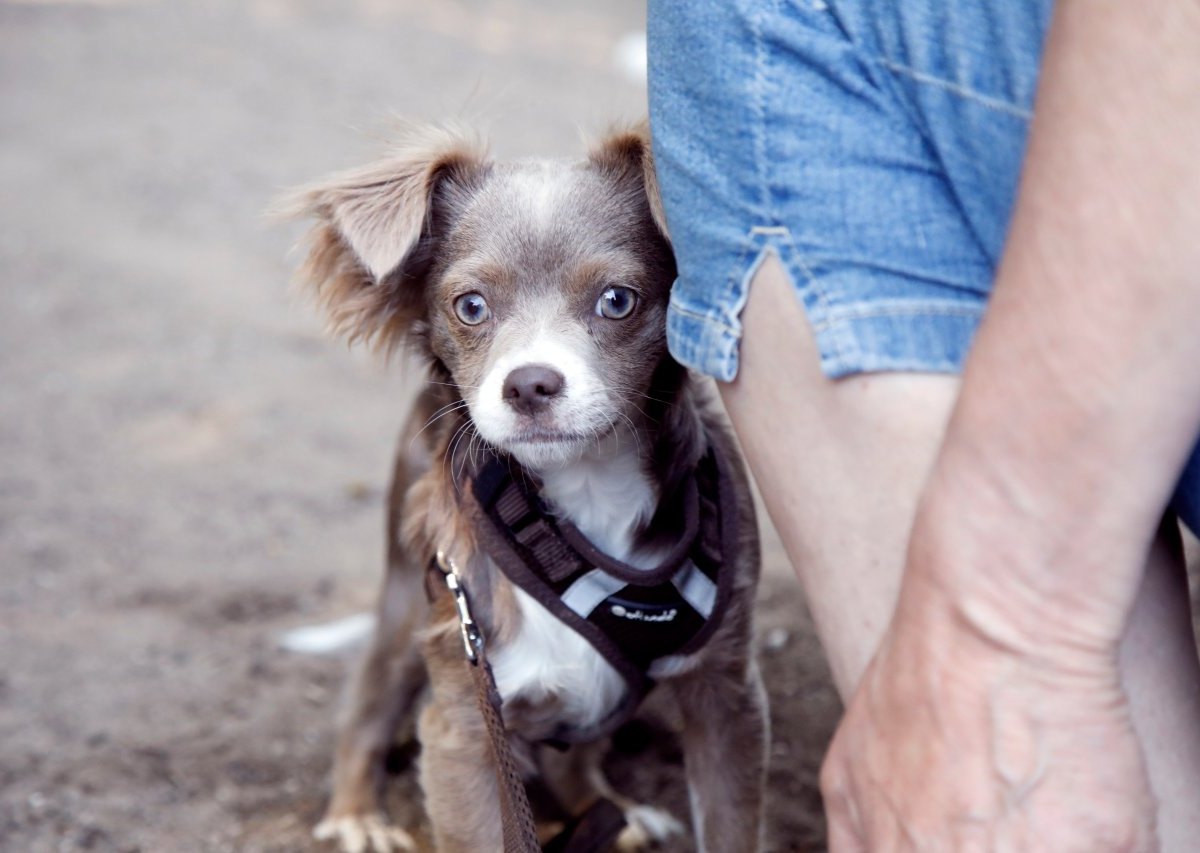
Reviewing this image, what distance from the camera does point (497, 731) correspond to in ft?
6.67

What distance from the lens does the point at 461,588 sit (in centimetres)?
220

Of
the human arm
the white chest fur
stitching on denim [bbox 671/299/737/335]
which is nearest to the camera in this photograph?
the human arm

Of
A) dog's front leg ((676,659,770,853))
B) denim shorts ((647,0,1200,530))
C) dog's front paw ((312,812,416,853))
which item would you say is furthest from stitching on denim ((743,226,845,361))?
dog's front paw ((312,812,416,853))

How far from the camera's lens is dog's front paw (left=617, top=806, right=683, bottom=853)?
2.88 metres

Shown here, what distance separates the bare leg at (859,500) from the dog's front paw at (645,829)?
1507mm

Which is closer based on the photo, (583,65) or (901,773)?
(901,773)

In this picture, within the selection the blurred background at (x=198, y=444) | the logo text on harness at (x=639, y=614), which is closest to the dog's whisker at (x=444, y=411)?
the logo text on harness at (x=639, y=614)

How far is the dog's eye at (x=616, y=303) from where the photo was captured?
218 cm

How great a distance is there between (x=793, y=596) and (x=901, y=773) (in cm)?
248

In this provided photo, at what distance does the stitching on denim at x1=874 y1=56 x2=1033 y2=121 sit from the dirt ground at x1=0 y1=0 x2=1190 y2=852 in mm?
1145

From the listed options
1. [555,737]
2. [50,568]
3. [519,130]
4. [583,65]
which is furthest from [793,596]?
[583,65]

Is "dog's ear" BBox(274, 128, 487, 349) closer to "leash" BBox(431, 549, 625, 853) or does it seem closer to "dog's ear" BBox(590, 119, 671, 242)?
"dog's ear" BBox(590, 119, 671, 242)

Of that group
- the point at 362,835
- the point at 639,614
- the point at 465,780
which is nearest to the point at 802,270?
the point at 639,614

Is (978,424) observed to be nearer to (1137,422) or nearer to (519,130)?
(1137,422)
